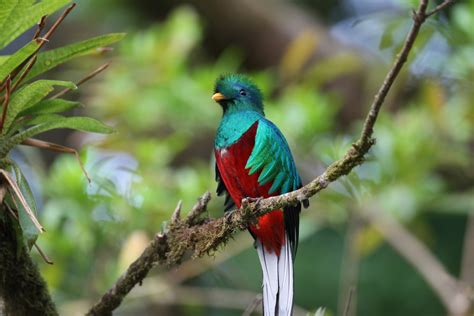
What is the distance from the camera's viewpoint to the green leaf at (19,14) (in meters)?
2.27

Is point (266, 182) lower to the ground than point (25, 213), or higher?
higher

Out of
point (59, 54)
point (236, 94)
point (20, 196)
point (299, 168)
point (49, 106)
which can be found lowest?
point (20, 196)

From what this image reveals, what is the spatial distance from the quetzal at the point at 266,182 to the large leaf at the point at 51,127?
63 centimetres

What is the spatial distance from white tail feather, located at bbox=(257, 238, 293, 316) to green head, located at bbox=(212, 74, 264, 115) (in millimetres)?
647

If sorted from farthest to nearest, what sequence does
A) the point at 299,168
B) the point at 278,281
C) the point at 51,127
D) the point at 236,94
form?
the point at 299,168, the point at 236,94, the point at 278,281, the point at 51,127

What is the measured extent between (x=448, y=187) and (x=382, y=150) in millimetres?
1258

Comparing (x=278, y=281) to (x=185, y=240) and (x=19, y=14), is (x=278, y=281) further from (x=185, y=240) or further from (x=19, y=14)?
(x=19, y=14)

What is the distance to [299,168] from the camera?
534 centimetres

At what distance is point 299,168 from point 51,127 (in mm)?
3161

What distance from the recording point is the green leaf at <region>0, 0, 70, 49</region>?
2273 mm

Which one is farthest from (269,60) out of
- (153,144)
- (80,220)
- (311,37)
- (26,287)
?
(26,287)

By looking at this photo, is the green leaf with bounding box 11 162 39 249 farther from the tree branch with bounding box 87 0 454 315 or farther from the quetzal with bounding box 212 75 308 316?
the quetzal with bounding box 212 75 308 316

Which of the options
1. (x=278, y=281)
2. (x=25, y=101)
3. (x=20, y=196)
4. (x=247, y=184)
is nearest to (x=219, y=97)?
(x=247, y=184)

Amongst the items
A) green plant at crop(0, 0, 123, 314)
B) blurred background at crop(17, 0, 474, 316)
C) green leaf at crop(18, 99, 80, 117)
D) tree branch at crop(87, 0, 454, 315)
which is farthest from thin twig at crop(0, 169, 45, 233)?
blurred background at crop(17, 0, 474, 316)
